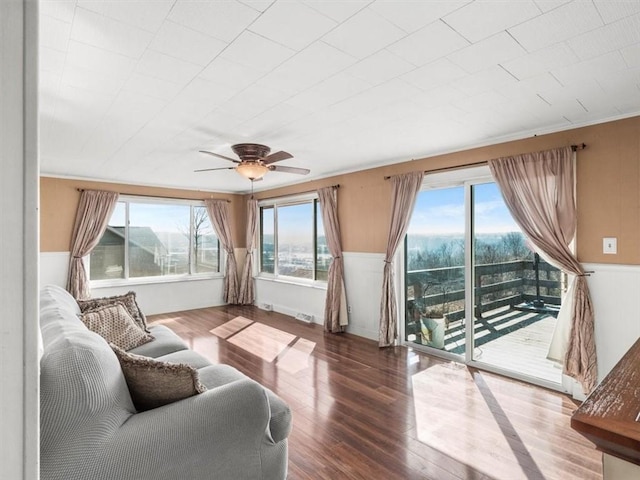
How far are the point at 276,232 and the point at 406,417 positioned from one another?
4784 mm

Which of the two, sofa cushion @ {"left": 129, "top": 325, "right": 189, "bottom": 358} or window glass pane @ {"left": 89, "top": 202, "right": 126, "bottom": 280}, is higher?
window glass pane @ {"left": 89, "top": 202, "right": 126, "bottom": 280}

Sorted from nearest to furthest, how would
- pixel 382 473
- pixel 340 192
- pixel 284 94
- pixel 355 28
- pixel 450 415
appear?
pixel 355 28 < pixel 382 473 < pixel 284 94 < pixel 450 415 < pixel 340 192

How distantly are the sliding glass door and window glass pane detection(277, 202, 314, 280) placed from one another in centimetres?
208

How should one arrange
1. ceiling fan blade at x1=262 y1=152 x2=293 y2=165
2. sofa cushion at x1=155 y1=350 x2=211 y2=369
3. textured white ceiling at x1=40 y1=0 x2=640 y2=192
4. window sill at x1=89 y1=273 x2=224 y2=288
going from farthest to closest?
window sill at x1=89 y1=273 x2=224 y2=288, ceiling fan blade at x1=262 y1=152 x2=293 y2=165, sofa cushion at x1=155 y1=350 x2=211 y2=369, textured white ceiling at x1=40 y1=0 x2=640 y2=192

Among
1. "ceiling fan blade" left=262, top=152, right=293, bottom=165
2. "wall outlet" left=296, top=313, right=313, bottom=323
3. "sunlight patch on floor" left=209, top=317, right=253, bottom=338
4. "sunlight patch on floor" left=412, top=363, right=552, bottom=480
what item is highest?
"ceiling fan blade" left=262, top=152, right=293, bottom=165

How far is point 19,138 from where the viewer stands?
551mm

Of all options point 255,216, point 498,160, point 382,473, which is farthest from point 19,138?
point 255,216

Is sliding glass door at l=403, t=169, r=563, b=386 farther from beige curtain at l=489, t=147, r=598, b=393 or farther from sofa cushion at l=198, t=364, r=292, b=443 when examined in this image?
sofa cushion at l=198, t=364, r=292, b=443

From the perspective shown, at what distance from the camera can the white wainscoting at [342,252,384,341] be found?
193 inches

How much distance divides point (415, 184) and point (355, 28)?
2870 millimetres

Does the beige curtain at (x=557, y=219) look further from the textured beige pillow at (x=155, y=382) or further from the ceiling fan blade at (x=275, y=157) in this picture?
the textured beige pillow at (x=155, y=382)

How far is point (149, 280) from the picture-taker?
21.3 ft

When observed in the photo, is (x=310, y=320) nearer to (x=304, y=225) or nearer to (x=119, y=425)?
(x=304, y=225)

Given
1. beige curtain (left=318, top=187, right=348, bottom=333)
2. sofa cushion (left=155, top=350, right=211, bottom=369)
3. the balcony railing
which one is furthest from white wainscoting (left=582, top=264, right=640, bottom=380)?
sofa cushion (left=155, top=350, right=211, bottom=369)
